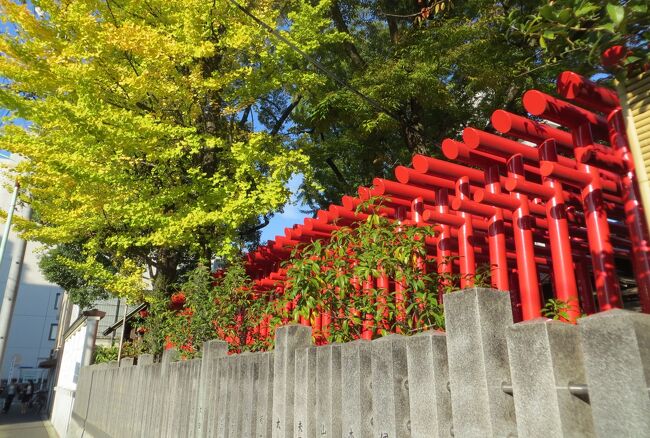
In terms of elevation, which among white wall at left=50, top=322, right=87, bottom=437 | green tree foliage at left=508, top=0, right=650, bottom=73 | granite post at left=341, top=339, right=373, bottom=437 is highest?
green tree foliage at left=508, top=0, right=650, bottom=73

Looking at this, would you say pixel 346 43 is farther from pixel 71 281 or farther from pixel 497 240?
pixel 71 281

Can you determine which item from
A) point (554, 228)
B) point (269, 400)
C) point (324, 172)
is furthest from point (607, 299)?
point (324, 172)

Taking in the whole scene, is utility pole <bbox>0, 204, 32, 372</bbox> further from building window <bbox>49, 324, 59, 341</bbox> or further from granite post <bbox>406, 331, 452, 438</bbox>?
building window <bbox>49, 324, 59, 341</bbox>

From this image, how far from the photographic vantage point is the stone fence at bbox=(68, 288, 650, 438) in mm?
1400

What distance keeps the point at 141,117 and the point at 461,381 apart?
24.5 ft

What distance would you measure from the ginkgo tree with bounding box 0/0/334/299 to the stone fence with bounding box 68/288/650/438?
464cm

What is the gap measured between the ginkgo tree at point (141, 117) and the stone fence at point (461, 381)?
15.2 feet

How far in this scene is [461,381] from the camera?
2.01 meters

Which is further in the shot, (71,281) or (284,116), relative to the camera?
(71,281)

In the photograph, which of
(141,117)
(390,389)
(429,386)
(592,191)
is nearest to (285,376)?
(390,389)

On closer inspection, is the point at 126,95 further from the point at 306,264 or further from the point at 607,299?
the point at 607,299

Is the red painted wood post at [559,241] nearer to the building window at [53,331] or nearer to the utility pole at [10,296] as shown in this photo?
the utility pole at [10,296]

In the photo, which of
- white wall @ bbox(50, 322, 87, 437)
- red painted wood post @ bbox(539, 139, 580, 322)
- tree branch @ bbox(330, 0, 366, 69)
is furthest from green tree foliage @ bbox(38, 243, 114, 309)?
red painted wood post @ bbox(539, 139, 580, 322)

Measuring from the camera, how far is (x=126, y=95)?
8617 mm
